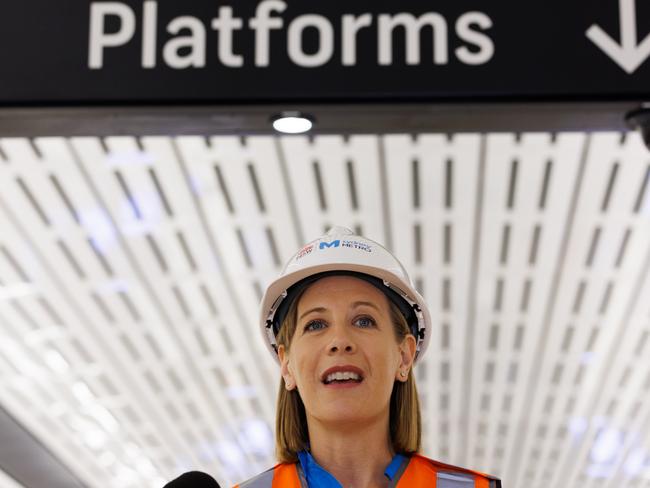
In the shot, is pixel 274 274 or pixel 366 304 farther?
pixel 274 274

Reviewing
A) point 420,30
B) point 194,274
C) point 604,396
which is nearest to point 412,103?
point 420,30

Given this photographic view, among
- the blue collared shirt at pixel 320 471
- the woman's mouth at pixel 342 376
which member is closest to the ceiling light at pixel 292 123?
the woman's mouth at pixel 342 376

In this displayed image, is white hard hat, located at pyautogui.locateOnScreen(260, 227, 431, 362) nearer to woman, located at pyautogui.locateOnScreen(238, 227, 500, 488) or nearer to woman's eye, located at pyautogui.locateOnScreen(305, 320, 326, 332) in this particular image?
woman, located at pyautogui.locateOnScreen(238, 227, 500, 488)

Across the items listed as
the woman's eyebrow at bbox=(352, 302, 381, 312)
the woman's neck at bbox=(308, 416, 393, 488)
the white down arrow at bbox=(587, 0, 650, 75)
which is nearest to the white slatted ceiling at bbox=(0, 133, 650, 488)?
the white down arrow at bbox=(587, 0, 650, 75)

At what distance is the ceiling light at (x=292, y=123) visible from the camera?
265 centimetres

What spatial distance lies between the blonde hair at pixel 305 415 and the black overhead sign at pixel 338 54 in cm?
52

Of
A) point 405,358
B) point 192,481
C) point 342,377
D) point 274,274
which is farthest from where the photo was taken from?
point 274,274

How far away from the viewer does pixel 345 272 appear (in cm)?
248

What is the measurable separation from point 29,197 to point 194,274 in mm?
2231

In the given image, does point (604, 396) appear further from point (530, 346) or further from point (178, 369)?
point (178, 369)

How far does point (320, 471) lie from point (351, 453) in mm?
75

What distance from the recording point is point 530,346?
13.4 metres

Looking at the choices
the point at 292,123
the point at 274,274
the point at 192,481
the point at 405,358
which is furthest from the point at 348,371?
the point at 274,274

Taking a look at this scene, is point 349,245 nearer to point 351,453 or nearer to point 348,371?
point 348,371
